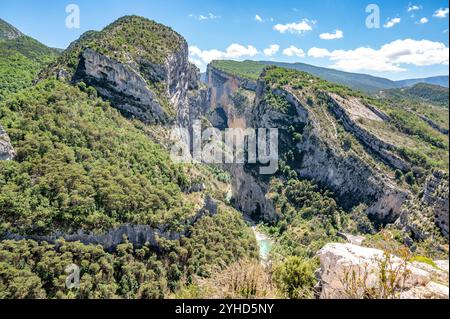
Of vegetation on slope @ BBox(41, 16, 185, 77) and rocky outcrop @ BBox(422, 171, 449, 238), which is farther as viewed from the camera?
vegetation on slope @ BBox(41, 16, 185, 77)

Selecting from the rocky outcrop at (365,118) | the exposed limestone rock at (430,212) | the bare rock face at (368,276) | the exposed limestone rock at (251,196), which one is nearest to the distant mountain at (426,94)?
the rocky outcrop at (365,118)

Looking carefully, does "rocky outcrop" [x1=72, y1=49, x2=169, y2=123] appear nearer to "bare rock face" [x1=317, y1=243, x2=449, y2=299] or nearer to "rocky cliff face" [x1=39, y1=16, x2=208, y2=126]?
"rocky cliff face" [x1=39, y1=16, x2=208, y2=126]

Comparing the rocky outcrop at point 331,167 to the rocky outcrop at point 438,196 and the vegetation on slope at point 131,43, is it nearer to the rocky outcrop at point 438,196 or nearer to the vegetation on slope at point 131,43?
the rocky outcrop at point 438,196

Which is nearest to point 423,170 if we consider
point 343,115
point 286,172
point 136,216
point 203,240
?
point 343,115

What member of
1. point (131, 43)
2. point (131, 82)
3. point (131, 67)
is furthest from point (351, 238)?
point (131, 43)

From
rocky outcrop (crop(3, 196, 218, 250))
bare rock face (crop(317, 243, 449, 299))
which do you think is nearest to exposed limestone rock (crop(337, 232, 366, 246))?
rocky outcrop (crop(3, 196, 218, 250))

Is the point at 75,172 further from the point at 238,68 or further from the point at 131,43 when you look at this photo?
the point at 238,68

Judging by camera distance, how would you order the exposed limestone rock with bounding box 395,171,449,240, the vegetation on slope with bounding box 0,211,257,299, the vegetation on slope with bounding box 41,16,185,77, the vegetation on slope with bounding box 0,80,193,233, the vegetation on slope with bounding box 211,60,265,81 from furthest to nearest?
the vegetation on slope with bounding box 211,60,265,81 < the vegetation on slope with bounding box 41,16,185,77 < the exposed limestone rock with bounding box 395,171,449,240 < the vegetation on slope with bounding box 0,80,193,233 < the vegetation on slope with bounding box 0,211,257,299
